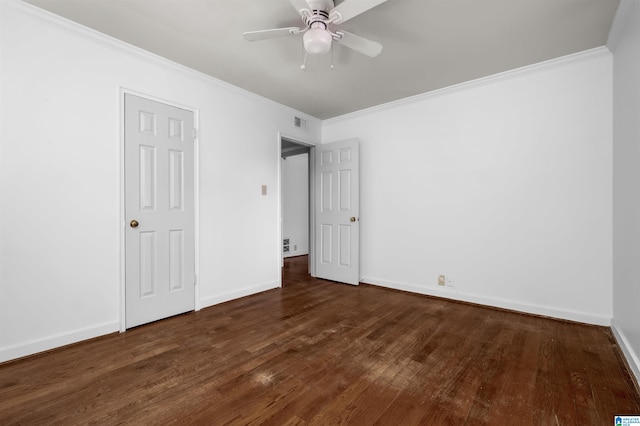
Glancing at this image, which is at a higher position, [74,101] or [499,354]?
[74,101]

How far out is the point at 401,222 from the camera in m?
3.86

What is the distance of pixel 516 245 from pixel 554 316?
749mm

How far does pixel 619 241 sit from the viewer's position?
234 cm

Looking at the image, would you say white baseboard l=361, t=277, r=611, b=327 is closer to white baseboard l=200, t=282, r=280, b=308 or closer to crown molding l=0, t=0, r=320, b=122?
white baseboard l=200, t=282, r=280, b=308

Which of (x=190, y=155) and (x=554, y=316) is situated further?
(x=190, y=155)

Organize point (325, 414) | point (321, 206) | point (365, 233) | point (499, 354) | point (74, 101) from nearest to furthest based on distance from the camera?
point (325, 414)
point (499, 354)
point (74, 101)
point (365, 233)
point (321, 206)

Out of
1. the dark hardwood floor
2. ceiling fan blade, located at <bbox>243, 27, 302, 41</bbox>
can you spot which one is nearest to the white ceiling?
ceiling fan blade, located at <bbox>243, 27, 302, 41</bbox>

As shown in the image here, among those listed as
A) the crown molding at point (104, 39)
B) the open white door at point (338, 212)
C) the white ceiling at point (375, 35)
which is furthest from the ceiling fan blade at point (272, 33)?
the open white door at point (338, 212)

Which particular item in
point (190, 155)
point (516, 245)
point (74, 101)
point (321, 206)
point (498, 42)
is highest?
point (498, 42)

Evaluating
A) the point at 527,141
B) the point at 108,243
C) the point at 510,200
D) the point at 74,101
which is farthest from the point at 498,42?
the point at 108,243

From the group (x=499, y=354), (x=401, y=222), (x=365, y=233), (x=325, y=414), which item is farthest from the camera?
(x=365, y=233)

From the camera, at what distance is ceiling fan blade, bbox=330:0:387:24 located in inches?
68.4

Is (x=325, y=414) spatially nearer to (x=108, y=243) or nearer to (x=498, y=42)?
(x=108, y=243)

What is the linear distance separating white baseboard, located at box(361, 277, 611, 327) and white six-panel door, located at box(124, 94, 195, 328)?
2568 mm
